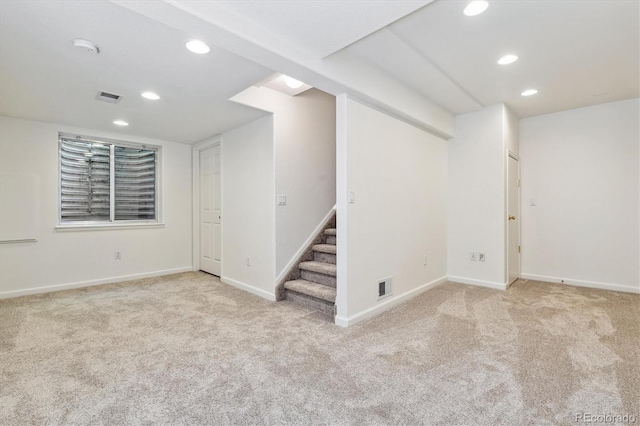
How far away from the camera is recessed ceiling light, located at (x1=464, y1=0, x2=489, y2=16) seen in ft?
6.51

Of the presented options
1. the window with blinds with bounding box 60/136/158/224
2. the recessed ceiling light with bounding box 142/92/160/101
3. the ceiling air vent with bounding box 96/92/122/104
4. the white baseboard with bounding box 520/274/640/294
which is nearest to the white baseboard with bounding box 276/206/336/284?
the recessed ceiling light with bounding box 142/92/160/101

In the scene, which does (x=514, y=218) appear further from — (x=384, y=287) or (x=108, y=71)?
(x=108, y=71)

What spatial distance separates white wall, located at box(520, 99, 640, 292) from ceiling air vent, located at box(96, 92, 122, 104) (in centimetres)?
519

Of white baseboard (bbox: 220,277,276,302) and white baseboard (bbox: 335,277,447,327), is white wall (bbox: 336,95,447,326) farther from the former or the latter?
white baseboard (bbox: 220,277,276,302)

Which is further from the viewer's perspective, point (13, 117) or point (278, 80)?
point (13, 117)

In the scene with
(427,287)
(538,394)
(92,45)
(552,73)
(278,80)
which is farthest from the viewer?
(427,287)

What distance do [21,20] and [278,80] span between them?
6.70ft

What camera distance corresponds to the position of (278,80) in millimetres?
3389

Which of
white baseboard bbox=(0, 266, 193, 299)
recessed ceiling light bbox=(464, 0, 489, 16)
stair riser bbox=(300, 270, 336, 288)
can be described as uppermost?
recessed ceiling light bbox=(464, 0, 489, 16)

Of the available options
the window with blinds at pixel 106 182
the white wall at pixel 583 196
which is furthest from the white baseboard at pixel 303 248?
the white wall at pixel 583 196

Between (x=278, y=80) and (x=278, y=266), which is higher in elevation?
(x=278, y=80)

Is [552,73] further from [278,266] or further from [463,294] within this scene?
[278,266]

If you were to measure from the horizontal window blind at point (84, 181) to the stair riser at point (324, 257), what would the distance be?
320 cm

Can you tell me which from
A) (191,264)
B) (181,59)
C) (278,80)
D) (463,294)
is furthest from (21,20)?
(463,294)
